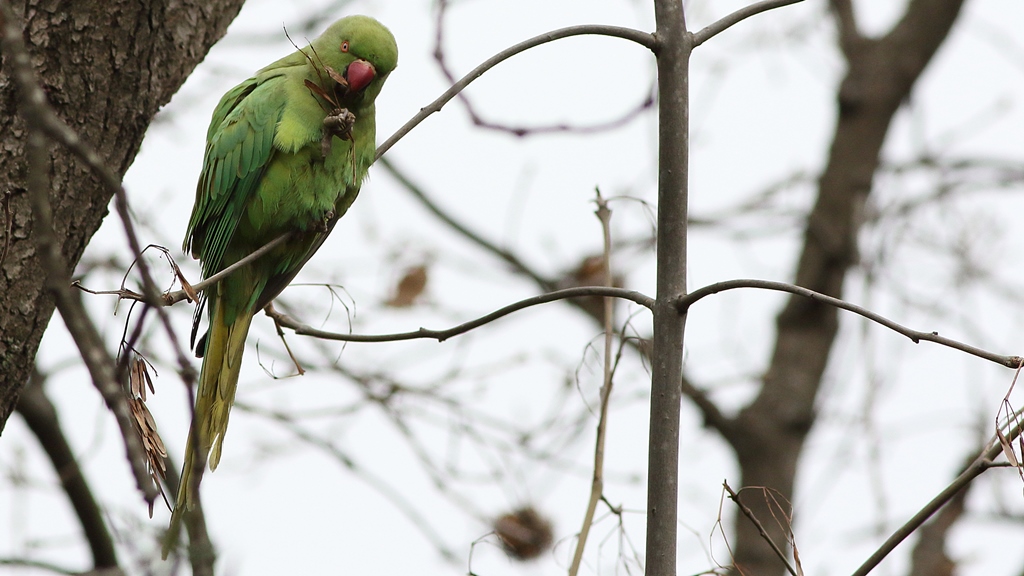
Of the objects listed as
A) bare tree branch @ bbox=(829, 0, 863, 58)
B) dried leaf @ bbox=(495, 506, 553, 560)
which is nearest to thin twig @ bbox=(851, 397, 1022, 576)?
dried leaf @ bbox=(495, 506, 553, 560)

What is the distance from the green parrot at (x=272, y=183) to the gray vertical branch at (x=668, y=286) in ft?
4.43

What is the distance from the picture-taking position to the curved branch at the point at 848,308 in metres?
1.59

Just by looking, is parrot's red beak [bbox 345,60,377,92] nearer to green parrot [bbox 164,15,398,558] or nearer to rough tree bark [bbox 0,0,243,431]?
green parrot [bbox 164,15,398,558]

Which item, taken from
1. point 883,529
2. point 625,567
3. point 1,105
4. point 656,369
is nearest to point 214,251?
point 1,105

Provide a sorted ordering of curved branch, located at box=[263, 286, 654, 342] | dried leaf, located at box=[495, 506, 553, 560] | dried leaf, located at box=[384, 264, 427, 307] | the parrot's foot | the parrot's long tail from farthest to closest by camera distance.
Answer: dried leaf, located at box=[384, 264, 427, 307] < dried leaf, located at box=[495, 506, 553, 560] < the parrot's long tail < the parrot's foot < curved branch, located at box=[263, 286, 654, 342]

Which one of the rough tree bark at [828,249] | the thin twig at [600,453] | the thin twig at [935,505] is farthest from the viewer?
the rough tree bark at [828,249]

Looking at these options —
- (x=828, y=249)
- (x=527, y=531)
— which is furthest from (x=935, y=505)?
(x=828, y=249)

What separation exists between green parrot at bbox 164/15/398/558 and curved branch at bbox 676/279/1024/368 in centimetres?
153

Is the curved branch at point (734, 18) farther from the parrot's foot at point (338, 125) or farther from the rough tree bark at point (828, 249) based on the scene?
the rough tree bark at point (828, 249)

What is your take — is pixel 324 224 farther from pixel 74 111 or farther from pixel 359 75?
pixel 74 111

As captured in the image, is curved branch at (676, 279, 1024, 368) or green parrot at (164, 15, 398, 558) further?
green parrot at (164, 15, 398, 558)

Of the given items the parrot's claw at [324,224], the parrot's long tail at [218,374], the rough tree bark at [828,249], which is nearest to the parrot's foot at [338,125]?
the parrot's claw at [324,224]

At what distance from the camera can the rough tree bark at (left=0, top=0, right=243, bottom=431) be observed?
2230 millimetres

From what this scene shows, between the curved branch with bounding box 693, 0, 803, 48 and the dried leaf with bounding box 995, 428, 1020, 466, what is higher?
the curved branch with bounding box 693, 0, 803, 48
